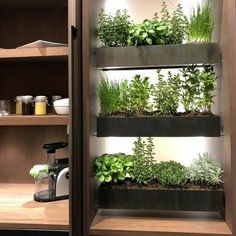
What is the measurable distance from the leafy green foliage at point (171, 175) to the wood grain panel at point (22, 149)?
77cm

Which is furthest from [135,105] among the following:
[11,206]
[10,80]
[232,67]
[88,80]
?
[10,80]

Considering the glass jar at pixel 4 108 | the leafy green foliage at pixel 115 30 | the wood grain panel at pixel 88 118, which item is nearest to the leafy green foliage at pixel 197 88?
the leafy green foliage at pixel 115 30

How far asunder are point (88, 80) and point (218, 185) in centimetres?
82

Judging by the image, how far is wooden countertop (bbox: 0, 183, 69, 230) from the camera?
4.43ft

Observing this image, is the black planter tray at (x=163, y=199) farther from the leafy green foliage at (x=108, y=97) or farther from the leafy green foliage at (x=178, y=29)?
the leafy green foliage at (x=178, y=29)

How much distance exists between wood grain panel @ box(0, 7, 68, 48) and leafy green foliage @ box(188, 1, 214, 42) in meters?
0.88

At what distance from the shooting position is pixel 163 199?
4.80ft

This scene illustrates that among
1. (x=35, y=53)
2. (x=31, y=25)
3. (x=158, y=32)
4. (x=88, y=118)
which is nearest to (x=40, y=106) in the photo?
(x=35, y=53)

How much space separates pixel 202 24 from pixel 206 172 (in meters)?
0.74

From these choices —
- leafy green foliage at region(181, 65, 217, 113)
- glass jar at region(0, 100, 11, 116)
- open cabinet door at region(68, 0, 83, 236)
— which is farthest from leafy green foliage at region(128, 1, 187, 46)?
glass jar at region(0, 100, 11, 116)

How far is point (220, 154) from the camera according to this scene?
1622 millimetres

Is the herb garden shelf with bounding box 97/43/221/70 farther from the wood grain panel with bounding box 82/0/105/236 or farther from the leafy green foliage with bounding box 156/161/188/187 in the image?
the leafy green foliage with bounding box 156/161/188/187

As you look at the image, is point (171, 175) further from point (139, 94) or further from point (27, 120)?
point (27, 120)

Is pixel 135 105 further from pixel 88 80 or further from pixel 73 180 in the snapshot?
pixel 73 180
